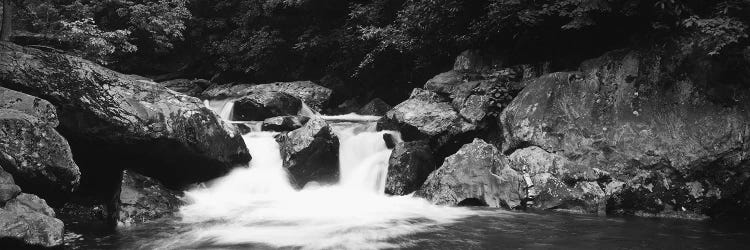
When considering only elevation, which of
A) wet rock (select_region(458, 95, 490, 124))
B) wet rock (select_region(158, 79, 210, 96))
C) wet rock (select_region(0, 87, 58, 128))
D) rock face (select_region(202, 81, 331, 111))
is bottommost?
wet rock (select_region(0, 87, 58, 128))

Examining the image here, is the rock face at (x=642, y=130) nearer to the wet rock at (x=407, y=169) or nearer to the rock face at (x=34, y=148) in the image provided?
the wet rock at (x=407, y=169)

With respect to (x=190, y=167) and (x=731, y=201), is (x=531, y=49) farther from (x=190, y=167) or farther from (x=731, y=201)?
(x=190, y=167)

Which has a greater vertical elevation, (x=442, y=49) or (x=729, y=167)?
(x=442, y=49)

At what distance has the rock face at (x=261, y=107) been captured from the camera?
13.2 metres

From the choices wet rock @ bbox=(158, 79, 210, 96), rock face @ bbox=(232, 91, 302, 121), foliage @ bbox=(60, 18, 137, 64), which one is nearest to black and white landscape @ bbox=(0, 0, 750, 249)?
rock face @ bbox=(232, 91, 302, 121)

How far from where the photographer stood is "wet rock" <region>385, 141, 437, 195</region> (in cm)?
870

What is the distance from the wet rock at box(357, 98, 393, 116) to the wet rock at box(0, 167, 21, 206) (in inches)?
410

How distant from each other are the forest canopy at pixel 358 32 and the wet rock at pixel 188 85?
0.71 m

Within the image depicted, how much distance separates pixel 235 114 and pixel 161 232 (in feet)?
25.2

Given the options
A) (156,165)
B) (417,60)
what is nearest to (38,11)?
(156,165)

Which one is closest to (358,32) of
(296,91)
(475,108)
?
(296,91)

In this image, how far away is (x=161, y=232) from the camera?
20.4 feet

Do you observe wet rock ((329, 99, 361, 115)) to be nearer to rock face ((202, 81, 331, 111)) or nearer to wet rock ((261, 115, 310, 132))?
rock face ((202, 81, 331, 111))

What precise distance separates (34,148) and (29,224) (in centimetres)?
150
